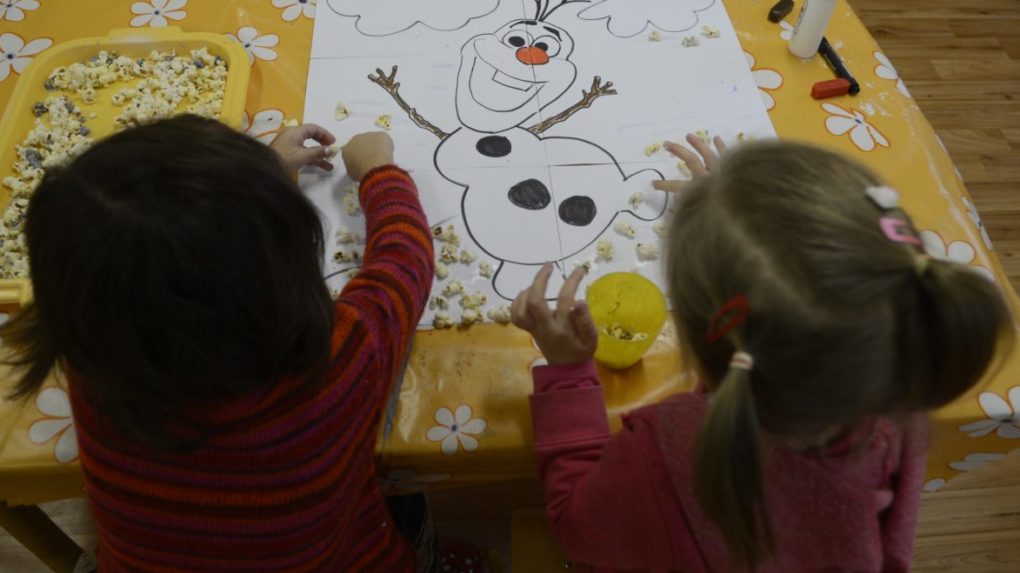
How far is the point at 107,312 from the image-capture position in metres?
0.50

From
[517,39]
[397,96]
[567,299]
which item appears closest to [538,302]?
[567,299]

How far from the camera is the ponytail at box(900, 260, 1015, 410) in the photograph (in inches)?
19.0

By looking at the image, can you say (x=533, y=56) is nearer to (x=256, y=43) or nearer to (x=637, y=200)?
(x=637, y=200)

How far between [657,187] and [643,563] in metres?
0.49

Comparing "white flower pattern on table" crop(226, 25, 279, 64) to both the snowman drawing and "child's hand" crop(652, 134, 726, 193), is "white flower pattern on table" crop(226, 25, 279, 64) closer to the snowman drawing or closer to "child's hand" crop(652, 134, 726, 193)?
the snowman drawing

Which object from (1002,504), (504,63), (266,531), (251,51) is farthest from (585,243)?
(1002,504)

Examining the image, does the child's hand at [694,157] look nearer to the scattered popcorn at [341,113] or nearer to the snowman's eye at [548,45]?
the snowman's eye at [548,45]

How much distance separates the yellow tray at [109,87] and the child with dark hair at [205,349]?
0.39m

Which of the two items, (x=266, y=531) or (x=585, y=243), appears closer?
(x=266, y=531)

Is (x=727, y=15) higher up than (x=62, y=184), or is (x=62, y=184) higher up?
(x=62, y=184)

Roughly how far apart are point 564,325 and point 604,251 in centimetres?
18

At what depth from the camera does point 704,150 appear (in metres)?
0.96

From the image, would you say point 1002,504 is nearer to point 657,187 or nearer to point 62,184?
point 657,187

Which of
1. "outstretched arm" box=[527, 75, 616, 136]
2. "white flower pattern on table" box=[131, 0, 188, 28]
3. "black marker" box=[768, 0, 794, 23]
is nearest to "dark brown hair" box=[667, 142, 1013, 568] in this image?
"outstretched arm" box=[527, 75, 616, 136]
